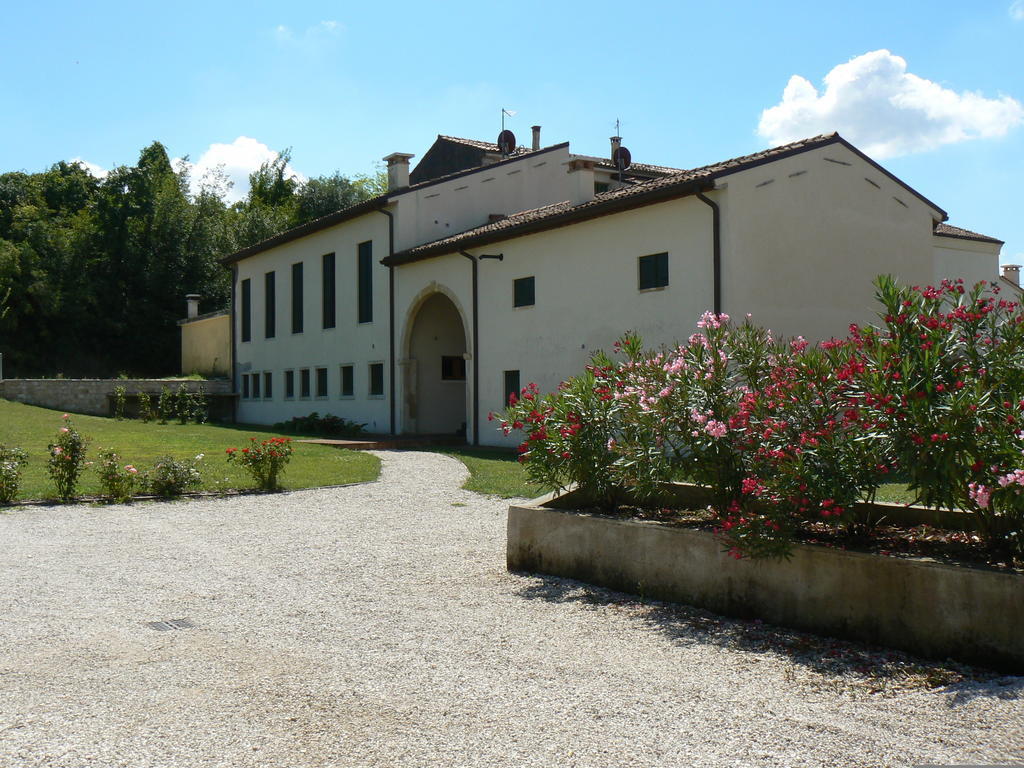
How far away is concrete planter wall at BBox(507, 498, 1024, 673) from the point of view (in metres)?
4.95

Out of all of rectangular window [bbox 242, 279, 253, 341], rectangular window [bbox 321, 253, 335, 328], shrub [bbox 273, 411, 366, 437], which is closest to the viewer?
shrub [bbox 273, 411, 366, 437]

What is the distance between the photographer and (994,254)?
27141mm

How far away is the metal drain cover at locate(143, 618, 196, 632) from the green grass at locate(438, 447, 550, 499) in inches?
178

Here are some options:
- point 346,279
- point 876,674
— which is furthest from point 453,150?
point 876,674

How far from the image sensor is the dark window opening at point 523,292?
2130 centimetres

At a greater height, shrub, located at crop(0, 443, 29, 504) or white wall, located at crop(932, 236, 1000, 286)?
white wall, located at crop(932, 236, 1000, 286)

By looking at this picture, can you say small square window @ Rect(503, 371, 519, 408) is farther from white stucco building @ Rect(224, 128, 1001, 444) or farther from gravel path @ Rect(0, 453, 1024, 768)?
gravel path @ Rect(0, 453, 1024, 768)

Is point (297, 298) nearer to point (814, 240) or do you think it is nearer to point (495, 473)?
point (495, 473)

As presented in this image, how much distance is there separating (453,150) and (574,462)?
29.8m

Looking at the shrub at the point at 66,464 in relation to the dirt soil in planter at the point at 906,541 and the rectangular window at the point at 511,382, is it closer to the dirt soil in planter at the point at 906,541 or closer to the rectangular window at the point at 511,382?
the dirt soil in planter at the point at 906,541

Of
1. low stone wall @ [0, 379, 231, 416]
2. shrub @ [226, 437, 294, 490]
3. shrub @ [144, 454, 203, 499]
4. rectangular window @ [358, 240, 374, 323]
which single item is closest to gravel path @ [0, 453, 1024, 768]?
shrub @ [144, 454, 203, 499]

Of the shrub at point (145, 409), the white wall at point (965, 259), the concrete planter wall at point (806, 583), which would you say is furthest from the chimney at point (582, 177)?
the concrete planter wall at point (806, 583)

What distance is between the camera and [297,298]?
31797mm

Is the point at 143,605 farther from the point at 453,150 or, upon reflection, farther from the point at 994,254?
the point at 453,150
